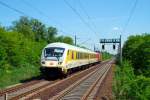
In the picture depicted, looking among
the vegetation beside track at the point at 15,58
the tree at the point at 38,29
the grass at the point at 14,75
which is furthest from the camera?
the tree at the point at 38,29

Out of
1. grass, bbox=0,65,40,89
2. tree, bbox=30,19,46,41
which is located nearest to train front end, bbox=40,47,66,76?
grass, bbox=0,65,40,89

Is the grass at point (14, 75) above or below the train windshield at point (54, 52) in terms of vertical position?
below

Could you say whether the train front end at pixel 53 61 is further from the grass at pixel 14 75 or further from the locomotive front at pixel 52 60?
the grass at pixel 14 75

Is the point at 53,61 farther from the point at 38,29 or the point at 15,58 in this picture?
the point at 38,29

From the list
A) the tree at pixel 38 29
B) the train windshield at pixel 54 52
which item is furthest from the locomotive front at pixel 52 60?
the tree at pixel 38 29

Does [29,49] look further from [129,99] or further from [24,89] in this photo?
[129,99]

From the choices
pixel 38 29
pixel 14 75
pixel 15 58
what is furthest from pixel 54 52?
pixel 38 29

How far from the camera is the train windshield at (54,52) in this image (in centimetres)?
3344

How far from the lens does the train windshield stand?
33.4 metres

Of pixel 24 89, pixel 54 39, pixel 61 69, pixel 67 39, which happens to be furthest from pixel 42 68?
pixel 67 39

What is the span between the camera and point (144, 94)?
16141mm

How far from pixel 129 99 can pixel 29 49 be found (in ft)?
89.4

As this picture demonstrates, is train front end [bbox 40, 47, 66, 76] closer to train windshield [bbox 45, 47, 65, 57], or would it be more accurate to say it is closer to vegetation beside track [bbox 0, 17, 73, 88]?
train windshield [bbox 45, 47, 65, 57]

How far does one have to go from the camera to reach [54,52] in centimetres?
3362
